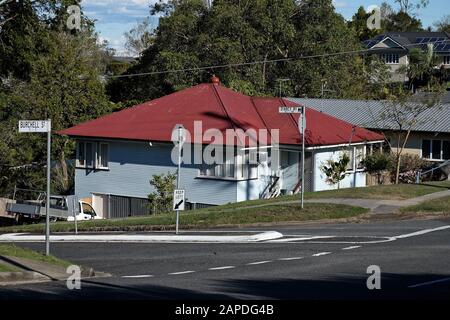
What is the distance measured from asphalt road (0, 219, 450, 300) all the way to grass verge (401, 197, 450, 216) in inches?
67.4

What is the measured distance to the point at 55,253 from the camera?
2070cm

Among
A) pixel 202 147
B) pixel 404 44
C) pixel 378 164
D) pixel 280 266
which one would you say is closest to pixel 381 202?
pixel 202 147

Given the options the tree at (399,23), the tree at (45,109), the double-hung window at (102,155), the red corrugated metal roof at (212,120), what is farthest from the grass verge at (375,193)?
the tree at (399,23)

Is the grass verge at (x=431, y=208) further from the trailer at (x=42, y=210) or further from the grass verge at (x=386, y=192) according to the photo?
the trailer at (x=42, y=210)

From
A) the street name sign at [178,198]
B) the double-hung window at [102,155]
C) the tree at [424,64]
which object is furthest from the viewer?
the tree at [424,64]

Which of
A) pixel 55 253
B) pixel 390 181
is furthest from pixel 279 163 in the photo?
pixel 55 253

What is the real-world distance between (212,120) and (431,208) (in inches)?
569

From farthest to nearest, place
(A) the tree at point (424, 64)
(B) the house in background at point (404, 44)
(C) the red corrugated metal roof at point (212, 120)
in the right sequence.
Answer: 1. (B) the house in background at point (404, 44)
2. (A) the tree at point (424, 64)
3. (C) the red corrugated metal roof at point (212, 120)

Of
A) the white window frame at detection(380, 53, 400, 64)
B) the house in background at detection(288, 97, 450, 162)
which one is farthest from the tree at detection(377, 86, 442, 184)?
the white window frame at detection(380, 53, 400, 64)

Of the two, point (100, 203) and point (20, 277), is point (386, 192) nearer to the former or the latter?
point (100, 203)

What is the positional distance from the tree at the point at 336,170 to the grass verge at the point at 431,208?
1017cm

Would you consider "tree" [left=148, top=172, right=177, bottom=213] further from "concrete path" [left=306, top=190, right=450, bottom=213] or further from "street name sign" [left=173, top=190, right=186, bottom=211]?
"street name sign" [left=173, top=190, right=186, bottom=211]

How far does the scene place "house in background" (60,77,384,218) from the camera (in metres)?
38.6

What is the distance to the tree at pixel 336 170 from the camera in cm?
3856
